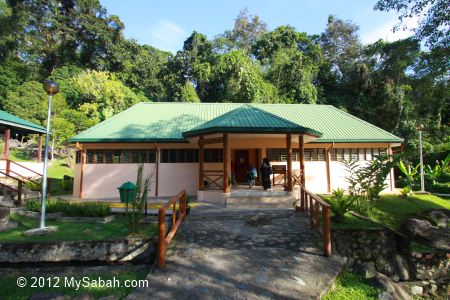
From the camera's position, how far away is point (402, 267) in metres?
7.13

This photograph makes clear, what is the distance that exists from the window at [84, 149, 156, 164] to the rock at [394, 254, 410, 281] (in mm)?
10852

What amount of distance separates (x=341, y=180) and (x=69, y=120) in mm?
24284

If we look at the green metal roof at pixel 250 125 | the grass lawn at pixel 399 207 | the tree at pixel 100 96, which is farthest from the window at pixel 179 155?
the tree at pixel 100 96

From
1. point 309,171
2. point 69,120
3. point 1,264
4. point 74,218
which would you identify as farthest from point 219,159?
point 69,120

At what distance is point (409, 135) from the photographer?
25.3m

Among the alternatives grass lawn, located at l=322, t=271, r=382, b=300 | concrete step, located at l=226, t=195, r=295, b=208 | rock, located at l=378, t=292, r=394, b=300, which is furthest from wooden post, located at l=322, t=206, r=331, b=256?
concrete step, located at l=226, t=195, r=295, b=208

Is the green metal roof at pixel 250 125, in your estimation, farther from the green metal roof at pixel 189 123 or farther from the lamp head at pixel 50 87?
the lamp head at pixel 50 87

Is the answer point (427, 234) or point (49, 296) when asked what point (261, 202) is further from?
point (49, 296)

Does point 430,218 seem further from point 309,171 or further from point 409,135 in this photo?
point 409,135

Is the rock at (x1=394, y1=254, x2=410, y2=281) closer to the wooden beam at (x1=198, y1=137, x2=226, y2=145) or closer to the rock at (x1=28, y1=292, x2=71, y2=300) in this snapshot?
the wooden beam at (x1=198, y1=137, x2=226, y2=145)

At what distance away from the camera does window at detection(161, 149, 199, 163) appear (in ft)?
46.9

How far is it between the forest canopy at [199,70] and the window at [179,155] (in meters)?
13.0

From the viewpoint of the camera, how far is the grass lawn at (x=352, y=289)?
5.00 m

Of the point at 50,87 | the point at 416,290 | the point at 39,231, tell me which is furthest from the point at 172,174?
the point at 416,290
